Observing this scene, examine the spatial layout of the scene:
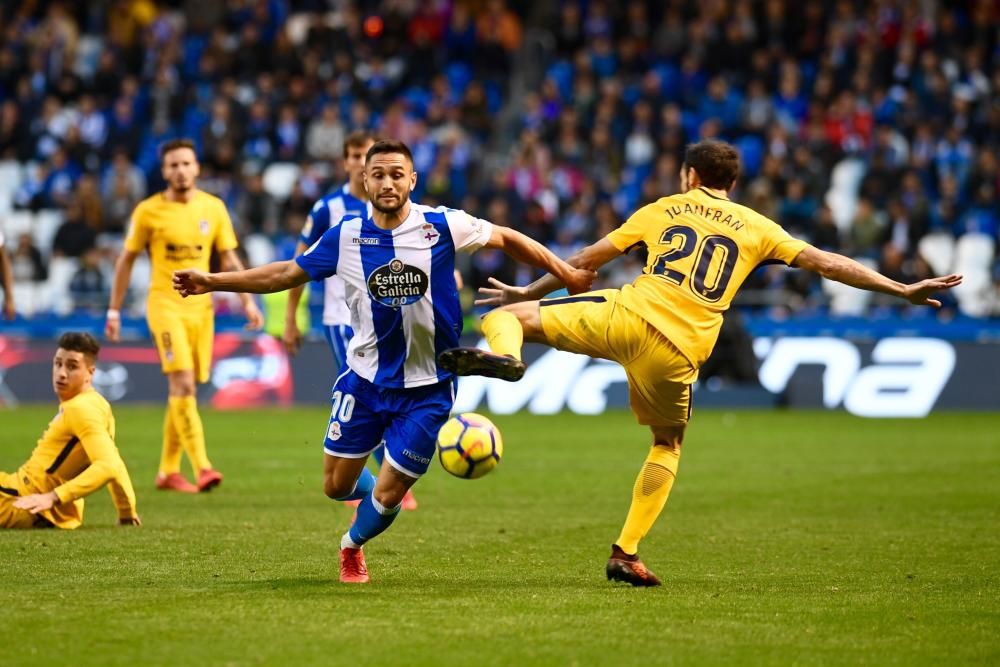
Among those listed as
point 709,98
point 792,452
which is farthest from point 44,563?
point 709,98

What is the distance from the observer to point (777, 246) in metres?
7.88

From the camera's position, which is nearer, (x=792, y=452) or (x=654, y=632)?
(x=654, y=632)

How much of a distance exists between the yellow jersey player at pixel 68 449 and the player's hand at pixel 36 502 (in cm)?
24

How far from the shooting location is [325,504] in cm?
1165

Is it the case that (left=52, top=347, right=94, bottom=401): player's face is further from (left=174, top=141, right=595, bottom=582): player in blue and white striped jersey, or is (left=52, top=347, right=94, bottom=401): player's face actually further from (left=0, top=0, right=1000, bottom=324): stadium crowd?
(left=0, top=0, right=1000, bottom=324): stadium crowd

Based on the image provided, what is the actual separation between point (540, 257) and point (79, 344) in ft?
11.8

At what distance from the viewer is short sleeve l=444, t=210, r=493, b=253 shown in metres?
7.70

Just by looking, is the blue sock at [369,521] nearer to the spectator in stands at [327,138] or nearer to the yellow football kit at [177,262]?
the yellow football kit at [177,262]

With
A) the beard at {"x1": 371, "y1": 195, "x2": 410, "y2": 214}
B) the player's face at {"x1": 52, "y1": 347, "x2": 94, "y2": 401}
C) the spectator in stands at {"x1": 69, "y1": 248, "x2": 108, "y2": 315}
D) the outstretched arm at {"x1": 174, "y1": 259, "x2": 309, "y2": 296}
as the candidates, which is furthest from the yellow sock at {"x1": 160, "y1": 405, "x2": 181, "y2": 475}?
the spectator in stands at {"x1": 69, "y1": 248, "x2": 108, "y2": 315}

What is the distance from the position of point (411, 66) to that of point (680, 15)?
5166 mm

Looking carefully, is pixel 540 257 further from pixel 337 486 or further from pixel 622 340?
pixel 337 486

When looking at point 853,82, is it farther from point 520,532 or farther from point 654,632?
point 654,632

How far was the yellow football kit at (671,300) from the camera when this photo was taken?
7.74 meters

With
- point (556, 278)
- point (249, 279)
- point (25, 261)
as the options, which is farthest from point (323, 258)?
point (25, 261)
